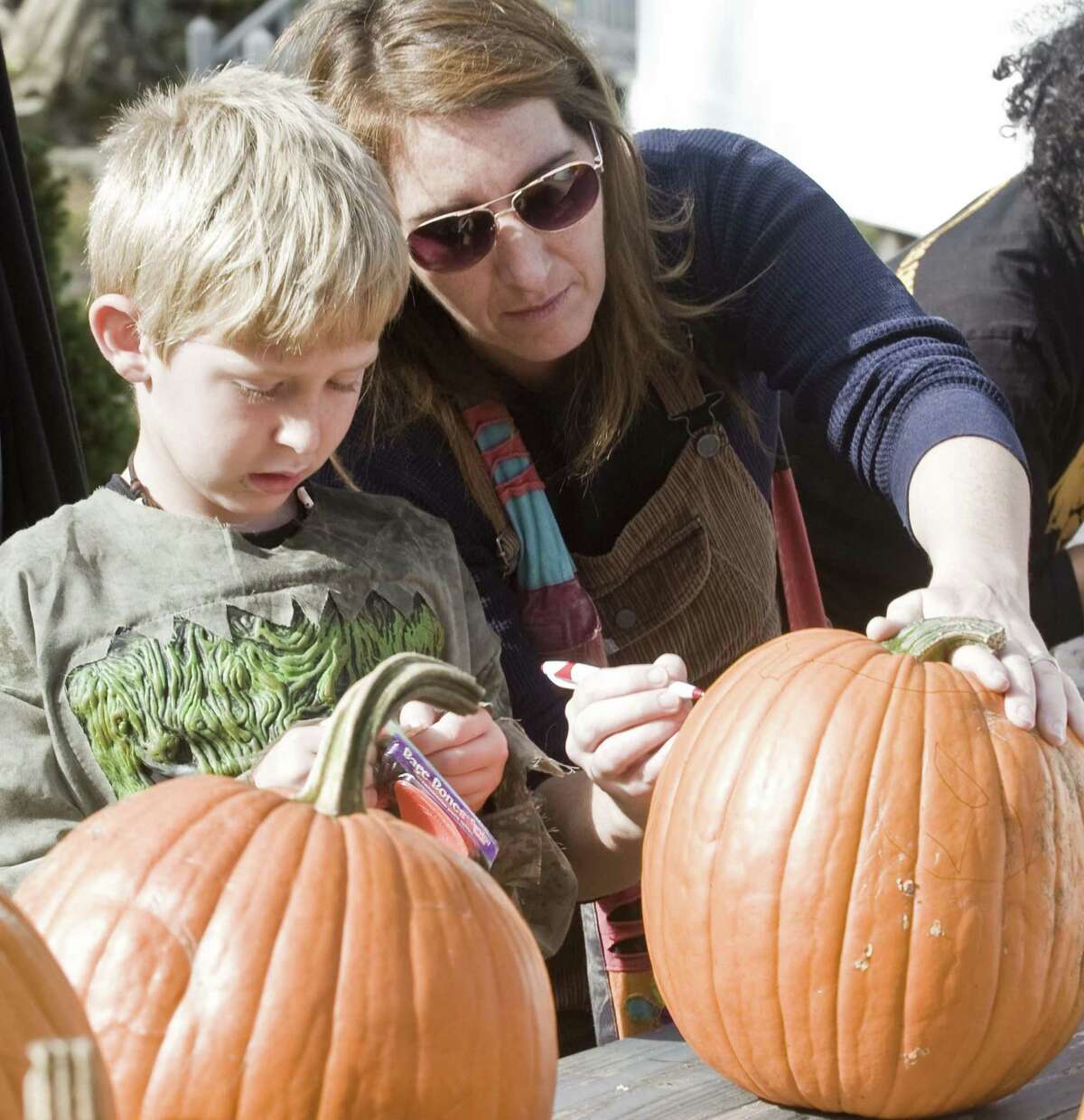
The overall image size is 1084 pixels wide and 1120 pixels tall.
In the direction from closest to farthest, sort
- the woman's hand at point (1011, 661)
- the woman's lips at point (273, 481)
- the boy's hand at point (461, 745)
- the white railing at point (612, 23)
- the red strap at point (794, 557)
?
the woman's hand at point (1011, 661)
the boy's hand at point (461, 745)
the woman's lips at point (273, 481)
the red strap at point (794, 557)
the white railing at point (612, 23)

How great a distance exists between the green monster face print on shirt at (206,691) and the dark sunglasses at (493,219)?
602 mm

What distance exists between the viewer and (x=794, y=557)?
9.13 ft

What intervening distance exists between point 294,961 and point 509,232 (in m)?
1.29

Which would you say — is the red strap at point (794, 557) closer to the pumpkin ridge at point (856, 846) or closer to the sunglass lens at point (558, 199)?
the sunglass lens at point (558, 199)

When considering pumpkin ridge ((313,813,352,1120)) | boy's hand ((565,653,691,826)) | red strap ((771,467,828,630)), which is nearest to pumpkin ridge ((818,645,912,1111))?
boy's hand ((565,653,691,826))

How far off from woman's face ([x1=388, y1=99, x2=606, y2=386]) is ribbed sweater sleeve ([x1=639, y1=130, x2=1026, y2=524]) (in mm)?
242

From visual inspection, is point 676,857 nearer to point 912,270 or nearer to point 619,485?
point 619,485

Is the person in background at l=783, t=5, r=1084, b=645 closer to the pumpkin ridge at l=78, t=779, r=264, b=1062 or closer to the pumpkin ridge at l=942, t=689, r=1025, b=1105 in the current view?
the pumpkin ridge at l=942, t=689, r=1025, b=1105

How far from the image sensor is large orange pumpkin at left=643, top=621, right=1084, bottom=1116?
139cm

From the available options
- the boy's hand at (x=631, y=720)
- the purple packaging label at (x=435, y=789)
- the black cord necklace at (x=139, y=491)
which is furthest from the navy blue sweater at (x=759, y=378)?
the purple packaging label at (x=435, y=789)

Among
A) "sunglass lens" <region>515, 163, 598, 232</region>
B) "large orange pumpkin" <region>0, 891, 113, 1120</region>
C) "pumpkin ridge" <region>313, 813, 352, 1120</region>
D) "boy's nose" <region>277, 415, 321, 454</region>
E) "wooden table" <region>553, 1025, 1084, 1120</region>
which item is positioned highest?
"sunglass lens" <region>515, 163, 598, 232</region>

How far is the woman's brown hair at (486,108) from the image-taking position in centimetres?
214

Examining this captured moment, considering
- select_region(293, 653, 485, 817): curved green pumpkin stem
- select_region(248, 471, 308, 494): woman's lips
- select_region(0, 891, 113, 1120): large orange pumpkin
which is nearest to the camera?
select_region(0, 891, 113, 1120): large orange pumpkin

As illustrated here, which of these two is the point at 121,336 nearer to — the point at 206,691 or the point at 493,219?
the point at 206,691
